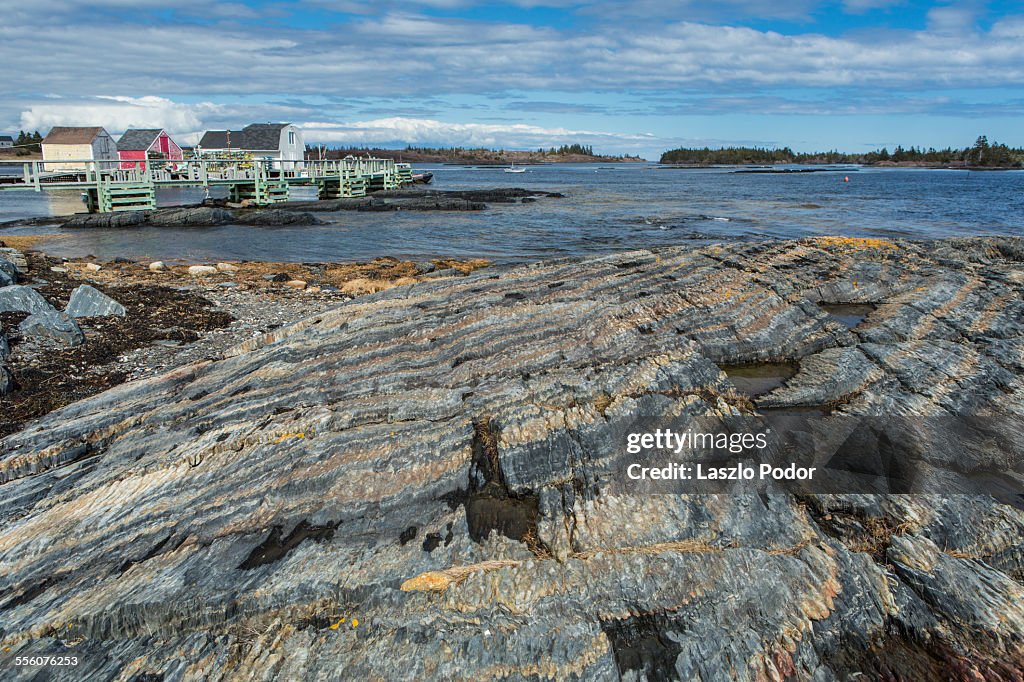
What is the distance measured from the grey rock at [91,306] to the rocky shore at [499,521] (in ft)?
26.8

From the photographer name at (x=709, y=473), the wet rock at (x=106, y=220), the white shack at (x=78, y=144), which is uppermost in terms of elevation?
the white shack at (x=78, y=144)

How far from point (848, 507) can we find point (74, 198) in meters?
72.1

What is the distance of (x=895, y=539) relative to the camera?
485 centimetres

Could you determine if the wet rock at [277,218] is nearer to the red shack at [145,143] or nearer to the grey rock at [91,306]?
the grey rock at [91,306]

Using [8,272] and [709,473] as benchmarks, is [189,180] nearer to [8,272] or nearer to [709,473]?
[8,272]

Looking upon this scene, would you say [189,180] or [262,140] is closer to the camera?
[189,180]

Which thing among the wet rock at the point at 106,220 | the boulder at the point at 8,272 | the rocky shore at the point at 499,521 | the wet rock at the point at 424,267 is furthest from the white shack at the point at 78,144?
the rocky shore at the point at 499,521

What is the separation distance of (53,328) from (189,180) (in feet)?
131

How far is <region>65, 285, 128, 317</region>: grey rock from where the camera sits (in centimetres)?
1449

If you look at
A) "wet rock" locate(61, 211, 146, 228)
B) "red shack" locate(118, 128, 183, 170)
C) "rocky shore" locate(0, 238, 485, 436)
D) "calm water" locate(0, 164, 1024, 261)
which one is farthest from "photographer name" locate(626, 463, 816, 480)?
"red shack" locate(118, 128, 183, 170)

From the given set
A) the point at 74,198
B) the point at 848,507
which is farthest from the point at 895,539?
the point at 74,198

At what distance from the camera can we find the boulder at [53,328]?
12.4m

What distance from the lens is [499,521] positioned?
4973 mm

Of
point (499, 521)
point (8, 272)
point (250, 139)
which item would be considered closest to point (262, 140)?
point (250, 139)
